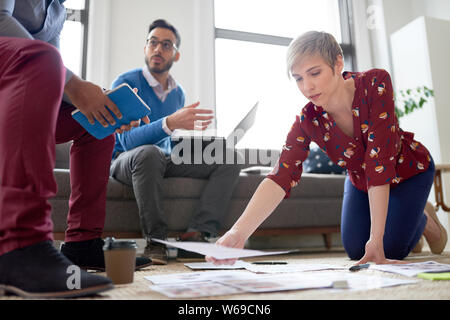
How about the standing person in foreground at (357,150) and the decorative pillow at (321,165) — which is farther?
the decorative pillow at (321,165)

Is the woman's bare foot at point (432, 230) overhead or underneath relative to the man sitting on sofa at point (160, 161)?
underneath

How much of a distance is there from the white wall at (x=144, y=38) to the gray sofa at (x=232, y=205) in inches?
36.6

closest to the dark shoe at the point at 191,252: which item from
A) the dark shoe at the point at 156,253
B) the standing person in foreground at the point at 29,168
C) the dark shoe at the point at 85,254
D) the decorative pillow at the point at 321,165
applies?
the dark shoe at the point at 156,253

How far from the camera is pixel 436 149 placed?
3.07m

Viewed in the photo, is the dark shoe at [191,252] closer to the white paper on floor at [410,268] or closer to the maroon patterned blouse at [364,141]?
the maroon patterned blouse at [364,141]

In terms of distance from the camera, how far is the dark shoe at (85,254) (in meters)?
1.09

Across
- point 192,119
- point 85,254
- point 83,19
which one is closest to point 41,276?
point 85,254

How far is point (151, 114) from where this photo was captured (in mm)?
1948

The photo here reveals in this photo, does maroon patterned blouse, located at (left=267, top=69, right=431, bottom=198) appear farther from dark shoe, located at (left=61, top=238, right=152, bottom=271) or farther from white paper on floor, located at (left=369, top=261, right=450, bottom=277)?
dark shoe, located at (left=61, top=238, right=152, bottom=271)

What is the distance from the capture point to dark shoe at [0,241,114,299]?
650 millimetres

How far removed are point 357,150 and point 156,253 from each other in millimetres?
859

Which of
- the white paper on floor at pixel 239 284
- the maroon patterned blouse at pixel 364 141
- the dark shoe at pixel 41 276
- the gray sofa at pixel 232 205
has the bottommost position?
the white paper on floor at pixel 239 284
